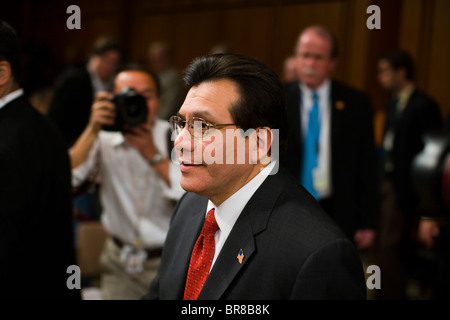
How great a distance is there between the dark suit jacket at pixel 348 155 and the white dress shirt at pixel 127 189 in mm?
720

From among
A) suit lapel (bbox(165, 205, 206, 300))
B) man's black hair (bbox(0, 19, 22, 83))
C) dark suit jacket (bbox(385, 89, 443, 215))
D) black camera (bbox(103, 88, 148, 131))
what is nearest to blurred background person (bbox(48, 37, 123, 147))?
black camera (bbox(103, 88, 148, 131))

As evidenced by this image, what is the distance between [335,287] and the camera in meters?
1.27

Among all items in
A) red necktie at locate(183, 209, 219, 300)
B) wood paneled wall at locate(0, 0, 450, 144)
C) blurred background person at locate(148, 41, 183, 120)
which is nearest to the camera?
red necktie at locate(183, 209, 219, 300)

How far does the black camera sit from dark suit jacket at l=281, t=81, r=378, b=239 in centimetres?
84

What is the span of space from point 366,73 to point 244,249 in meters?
4.78

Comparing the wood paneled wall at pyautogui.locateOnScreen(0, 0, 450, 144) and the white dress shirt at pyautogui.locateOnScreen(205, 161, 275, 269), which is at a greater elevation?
the wood paneled wall at pyautogui.locateOnScreen(0, 0, 450, 144)

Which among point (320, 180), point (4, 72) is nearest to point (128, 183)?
point (4, 72)

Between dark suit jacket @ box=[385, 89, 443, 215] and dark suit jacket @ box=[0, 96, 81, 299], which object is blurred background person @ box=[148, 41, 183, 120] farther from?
dark suit jacket @ box=[0, 96, 81, 299]

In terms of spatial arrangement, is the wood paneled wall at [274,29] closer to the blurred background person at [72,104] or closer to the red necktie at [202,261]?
the blurred background person at [72,104]

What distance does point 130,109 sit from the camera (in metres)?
2.52

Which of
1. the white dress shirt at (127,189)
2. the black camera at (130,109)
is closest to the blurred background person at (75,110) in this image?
the white dress shirt at (127,189)

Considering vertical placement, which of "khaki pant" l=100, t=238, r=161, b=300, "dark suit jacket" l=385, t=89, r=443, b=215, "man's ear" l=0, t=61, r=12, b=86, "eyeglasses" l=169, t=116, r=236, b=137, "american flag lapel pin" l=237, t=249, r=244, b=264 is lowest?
"khaki pant" l=100, t=238, r=161, b=300

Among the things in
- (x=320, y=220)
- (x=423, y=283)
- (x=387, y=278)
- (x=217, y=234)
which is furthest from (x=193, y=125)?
(x=423, y=283)

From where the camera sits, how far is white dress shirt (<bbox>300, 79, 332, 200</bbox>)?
3.02 meters
